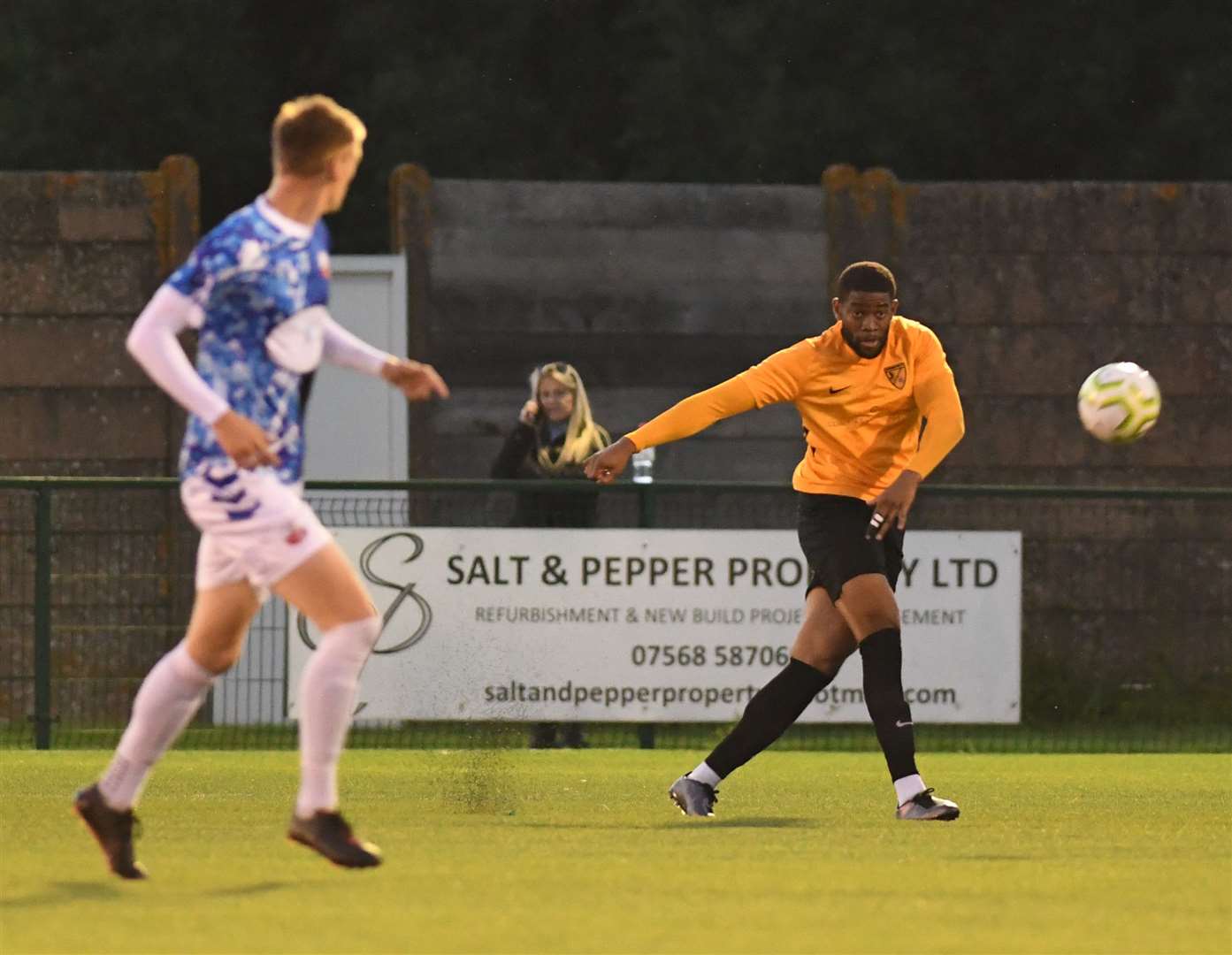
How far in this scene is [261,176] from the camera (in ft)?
77.5

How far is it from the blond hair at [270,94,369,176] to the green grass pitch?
1.72 meters

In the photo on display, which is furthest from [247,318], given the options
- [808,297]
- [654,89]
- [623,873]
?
[654,89]

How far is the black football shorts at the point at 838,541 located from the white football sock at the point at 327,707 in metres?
2.61

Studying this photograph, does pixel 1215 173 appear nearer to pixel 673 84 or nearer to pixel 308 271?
pixel 673 84

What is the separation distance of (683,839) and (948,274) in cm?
890

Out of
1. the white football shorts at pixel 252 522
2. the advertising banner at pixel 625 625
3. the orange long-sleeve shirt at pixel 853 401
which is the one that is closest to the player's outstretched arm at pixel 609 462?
the orange long-sleeve shirt at pixel 853 401

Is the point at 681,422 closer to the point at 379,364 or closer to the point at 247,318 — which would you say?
the point at 379,364

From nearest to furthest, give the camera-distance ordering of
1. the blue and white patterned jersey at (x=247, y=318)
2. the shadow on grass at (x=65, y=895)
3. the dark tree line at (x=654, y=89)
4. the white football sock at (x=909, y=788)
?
1. the shadow on grass at (x=65, y=895)
2. the blue and white patterned jersey at (x=247, y=318)
3. the white football sock at (x=909, y=788)
4. the dark tree line at (x=654, y=89)

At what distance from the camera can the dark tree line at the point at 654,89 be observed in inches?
899

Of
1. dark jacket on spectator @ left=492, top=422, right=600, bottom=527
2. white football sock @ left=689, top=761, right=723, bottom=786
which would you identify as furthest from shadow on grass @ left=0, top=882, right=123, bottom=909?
dark jacket on spectator @ left=492, top=422, right=600, bottom=527

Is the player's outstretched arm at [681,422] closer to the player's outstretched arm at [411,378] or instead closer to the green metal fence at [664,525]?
the player's outstretched arm at [411,378]

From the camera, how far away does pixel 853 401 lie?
28.7 feet

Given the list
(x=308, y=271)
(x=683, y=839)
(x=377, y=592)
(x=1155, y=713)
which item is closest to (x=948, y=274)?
(x=1155, y=713)

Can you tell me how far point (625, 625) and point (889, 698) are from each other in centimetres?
486
